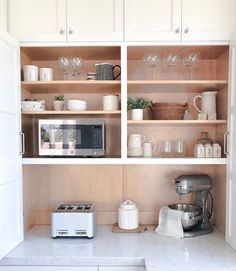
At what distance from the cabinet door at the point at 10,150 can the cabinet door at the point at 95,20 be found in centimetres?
38

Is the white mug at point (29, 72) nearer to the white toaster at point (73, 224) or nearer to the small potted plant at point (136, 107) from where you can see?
the small potted plant at point (136, 107)

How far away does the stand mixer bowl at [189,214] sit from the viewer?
5.81 feet

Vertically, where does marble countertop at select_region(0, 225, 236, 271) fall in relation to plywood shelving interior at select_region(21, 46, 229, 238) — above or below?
below

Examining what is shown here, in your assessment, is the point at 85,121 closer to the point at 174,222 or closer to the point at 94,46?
the point at 94,46

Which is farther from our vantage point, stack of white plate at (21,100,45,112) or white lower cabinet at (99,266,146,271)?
stack of white plate at (21,100,45,112)

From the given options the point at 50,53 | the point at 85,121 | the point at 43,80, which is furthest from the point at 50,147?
the point at 50,53

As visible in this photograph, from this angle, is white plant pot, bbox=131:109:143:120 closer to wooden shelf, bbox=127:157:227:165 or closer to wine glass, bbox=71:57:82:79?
wooden shelf, bbox=127:157:227:165

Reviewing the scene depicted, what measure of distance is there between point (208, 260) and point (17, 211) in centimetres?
114

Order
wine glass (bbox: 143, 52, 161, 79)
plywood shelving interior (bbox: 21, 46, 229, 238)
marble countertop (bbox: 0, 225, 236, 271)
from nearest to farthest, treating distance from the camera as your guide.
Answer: marble countertop (bbox: 0, 225, 236, 271), wine glass (bbox: 143, 52, 161, 79), plywood shelving interior (bbox: 21, 46, 229, 238)

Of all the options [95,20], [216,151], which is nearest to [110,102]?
[95,20]

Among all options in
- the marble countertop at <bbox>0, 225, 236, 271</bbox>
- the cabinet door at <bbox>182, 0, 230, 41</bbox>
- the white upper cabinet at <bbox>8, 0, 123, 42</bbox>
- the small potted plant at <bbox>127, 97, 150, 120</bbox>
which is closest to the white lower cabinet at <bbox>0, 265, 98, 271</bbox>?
the marble countertop at <bbox>0, 225, 236, 271</bbox>

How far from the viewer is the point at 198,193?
1.94m

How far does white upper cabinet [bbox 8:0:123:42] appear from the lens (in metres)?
1.65

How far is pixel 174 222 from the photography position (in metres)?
1.78
